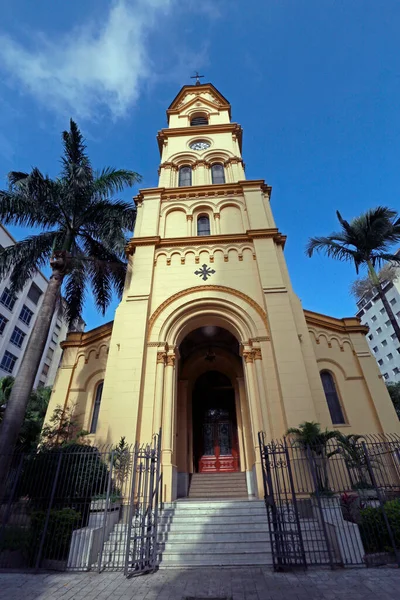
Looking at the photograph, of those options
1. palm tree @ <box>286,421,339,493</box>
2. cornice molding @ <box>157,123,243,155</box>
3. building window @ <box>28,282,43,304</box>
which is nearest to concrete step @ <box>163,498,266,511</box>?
palm tree @ <box>286,421,339,493</box>

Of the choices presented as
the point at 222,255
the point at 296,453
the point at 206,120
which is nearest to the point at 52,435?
the point at 296,453

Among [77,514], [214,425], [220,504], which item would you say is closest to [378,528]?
[220,504]

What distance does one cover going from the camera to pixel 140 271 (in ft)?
43.2

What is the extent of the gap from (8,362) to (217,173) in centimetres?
3139

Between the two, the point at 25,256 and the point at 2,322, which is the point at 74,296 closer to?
the point at 25,256

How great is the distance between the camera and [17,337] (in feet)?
116

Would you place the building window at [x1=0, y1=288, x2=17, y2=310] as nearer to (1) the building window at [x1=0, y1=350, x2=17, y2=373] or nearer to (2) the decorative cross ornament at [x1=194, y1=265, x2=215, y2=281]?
A: (1) the building window at [x1=0, y1=350, x2=17, y2=373]

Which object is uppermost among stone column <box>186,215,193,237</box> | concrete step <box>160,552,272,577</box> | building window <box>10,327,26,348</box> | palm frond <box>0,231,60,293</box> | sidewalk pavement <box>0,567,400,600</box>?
building window <box>10,327,26,348</box>

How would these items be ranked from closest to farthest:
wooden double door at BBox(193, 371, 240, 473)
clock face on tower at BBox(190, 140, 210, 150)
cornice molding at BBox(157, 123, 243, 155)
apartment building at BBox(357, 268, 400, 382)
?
wooden double door at BBox(193, 371, 240, 473), clock face on tower at BBox(190, 140, 210, 150), cornice molding at BBox(157, 123, 243, 155), apartment building at BBox(357, 268, 400, 382)

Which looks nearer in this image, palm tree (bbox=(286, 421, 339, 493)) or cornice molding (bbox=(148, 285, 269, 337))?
palm tree (bbox=(286, 421, 339, 493))

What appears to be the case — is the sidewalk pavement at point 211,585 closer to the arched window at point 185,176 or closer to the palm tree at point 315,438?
the palm tree at point 315,438

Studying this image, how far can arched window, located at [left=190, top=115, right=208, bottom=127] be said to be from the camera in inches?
922

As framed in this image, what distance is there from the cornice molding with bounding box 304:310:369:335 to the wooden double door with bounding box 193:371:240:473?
5.36 metres

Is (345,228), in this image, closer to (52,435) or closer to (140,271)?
(140,271)
